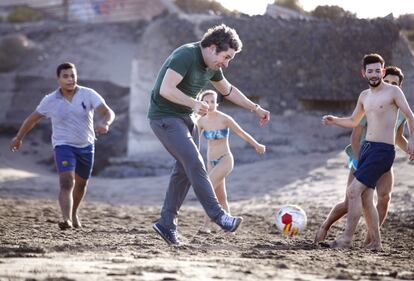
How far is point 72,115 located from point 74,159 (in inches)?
19.7

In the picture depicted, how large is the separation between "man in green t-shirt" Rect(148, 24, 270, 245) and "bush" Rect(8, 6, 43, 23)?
35.7 metres

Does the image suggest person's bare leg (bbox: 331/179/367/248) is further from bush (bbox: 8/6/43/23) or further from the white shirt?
bush (bbox: 8/6/43/23)

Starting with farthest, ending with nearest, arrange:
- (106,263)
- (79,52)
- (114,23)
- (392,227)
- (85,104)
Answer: (114,23) → (79,52) → (392,227) → (85,104) → (106,263)

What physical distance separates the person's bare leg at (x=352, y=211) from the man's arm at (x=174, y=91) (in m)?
1.67

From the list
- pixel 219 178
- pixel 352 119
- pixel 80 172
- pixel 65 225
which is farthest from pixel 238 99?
pixel 80 172

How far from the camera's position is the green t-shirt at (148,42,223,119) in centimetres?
723

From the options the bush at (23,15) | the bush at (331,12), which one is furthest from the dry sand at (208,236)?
the bush at (23,15)

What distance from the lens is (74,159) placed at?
966 cm

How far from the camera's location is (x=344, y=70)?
20266 mm

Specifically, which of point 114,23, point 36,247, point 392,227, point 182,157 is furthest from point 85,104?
point 114,23

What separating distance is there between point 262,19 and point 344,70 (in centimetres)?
240

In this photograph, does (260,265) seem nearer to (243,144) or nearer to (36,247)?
(36,247)

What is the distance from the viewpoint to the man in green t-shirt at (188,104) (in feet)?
23.6

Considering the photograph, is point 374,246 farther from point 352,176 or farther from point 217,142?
point 217,142
